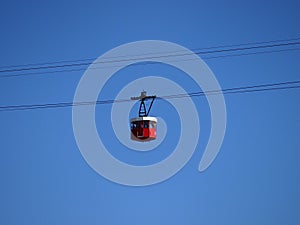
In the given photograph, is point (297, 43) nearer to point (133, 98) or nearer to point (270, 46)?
point (270, 46)

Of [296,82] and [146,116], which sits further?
[146,116]

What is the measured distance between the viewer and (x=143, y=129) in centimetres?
2923

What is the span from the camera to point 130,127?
29.7 m

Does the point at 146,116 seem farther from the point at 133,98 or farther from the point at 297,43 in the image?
the point at 297,43

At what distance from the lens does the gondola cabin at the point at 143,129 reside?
2922 centimetres

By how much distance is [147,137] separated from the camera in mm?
29328

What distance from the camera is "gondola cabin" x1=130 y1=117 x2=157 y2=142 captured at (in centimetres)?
2922

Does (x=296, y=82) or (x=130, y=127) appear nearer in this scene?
(x=296, y=82)

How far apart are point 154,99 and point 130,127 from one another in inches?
95.8

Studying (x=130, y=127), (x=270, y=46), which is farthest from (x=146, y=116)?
(x=270, y=46)

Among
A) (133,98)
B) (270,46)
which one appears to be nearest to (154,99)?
(133,98)

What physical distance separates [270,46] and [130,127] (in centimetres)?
869

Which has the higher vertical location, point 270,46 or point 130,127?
point 270,46

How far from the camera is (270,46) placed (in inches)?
1128
